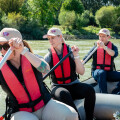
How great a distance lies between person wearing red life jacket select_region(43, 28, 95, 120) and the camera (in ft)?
6.74

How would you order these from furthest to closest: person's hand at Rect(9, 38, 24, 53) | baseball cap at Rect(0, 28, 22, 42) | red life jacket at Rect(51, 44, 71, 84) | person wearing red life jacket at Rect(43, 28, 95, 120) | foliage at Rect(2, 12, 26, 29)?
1. foliage at Rect(2, 12, 26, 29)
2. red life jacket at Rect(51, 44, 71, 84)
3. person wearing red life jacket at Rect(43, 28, 95, 120)
4. baseball cap at Rect(0, 28, 22, 42)
5. person's hand at Rect(9, 38, 24, 53)

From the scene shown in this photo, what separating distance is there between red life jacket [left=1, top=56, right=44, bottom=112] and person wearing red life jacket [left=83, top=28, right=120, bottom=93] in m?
1.49

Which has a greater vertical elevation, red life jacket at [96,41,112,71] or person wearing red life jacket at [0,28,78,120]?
person wearing red life jacket at [0,28,78,120]

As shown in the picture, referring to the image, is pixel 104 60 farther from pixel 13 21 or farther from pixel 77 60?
pixel 13 21

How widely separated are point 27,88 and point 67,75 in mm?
745

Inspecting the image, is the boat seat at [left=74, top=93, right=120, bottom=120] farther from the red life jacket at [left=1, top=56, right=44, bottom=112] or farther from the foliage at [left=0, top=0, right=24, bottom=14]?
the foliage at [left=0, top=0, right=24, bottom=14]

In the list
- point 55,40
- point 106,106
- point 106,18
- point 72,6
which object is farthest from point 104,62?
point 72,6

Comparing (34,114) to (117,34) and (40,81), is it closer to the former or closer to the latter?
(40,81)

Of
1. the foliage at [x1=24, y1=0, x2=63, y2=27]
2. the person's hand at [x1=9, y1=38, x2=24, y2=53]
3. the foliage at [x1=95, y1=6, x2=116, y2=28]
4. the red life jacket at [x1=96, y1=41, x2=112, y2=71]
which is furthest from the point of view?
the foliage at [x1=95, y1=6, x2=116, y2=28]

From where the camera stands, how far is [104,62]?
3230 millimetres

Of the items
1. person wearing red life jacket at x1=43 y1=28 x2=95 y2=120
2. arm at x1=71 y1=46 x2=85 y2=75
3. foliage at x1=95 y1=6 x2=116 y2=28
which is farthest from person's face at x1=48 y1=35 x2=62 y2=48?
foliage at x1=95 y1=6 x2=116 y2=28

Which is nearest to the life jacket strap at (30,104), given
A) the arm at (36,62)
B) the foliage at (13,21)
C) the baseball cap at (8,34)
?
the arm at (36,62)

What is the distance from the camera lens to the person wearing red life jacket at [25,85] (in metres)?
1.60

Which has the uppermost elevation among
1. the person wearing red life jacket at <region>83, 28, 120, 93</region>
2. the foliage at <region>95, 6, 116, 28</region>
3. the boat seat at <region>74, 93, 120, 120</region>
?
the person wearing red life jacket at <region>83, 28, 120, 93</region>
